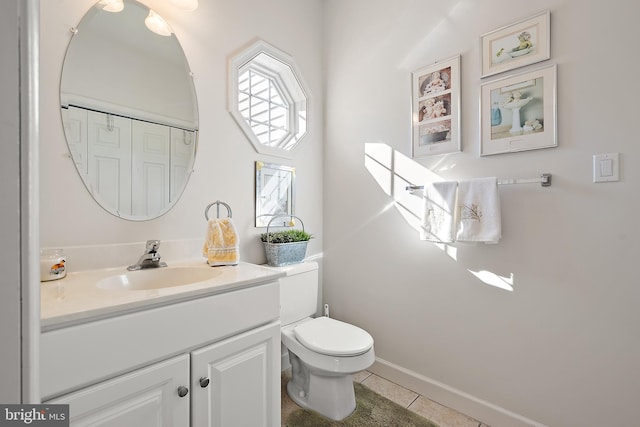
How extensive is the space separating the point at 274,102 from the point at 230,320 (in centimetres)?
153

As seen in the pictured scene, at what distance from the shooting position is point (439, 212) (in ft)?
4.96

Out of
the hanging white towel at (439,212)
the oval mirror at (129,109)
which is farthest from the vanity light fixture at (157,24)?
the hanging white towel at (439,212)

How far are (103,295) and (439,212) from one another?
1497mm

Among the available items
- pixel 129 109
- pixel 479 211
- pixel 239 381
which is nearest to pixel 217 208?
pixel 129 109

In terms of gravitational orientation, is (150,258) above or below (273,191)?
below

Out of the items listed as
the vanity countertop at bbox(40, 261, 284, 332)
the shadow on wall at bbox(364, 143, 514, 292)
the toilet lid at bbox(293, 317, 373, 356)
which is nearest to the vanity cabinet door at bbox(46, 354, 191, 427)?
the vanity countertop at bbox(40, 261, 284, 332)

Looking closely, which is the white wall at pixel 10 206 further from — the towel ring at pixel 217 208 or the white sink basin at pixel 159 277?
the towel ring at pixel 217 208

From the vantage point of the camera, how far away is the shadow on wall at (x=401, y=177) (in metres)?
1.66

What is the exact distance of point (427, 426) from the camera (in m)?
1.38

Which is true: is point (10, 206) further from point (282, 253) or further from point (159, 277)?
point (282, 253)

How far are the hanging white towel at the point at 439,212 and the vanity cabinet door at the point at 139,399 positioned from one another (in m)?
1.29

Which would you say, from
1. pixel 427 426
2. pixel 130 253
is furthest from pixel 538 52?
pixel 130 253

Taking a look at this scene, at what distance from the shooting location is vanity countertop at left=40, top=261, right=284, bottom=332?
2.26 ft

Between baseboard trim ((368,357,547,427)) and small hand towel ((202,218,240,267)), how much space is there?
1260 mm
